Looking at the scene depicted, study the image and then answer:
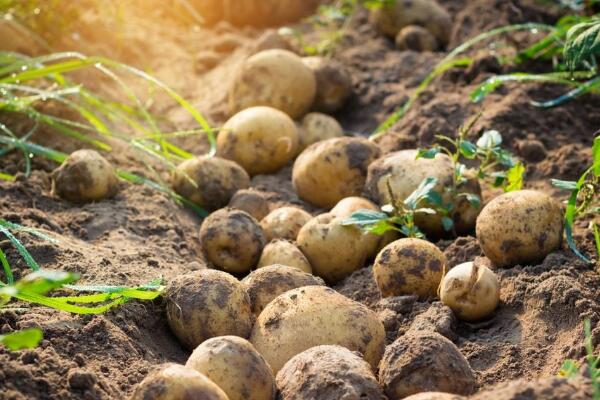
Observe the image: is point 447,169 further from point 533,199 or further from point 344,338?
A: point 344,338

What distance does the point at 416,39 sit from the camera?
482cm

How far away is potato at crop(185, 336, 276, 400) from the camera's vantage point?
7.06ft

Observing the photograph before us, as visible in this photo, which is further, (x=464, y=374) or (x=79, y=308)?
(x=79, y=308)

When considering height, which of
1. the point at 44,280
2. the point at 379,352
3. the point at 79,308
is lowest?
the point at 379,352

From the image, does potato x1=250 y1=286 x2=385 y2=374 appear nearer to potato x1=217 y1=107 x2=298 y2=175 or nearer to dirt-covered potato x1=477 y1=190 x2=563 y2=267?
dirt-covered potato x1=477 y1=190 x2=563 y2=267

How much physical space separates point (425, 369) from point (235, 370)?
0.46 metres

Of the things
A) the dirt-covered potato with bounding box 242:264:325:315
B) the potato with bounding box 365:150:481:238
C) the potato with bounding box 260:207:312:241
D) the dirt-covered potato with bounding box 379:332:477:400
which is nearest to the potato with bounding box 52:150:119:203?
the potato with bounding box 260:207:312:241

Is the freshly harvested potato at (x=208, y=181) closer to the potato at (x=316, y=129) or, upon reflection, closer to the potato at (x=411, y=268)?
the potato at (x=316, y=129)

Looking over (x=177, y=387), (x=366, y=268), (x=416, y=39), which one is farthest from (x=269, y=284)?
(x=416, y=39)

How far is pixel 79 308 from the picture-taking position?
2.37 meters

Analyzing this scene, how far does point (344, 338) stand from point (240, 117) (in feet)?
5.55

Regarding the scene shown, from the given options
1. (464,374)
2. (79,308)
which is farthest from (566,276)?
(79,308)

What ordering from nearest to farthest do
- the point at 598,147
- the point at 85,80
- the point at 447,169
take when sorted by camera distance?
the point at 598,147
the point at 447,169
the point at 85,80

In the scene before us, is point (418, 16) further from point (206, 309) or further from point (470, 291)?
point (206, 309)
